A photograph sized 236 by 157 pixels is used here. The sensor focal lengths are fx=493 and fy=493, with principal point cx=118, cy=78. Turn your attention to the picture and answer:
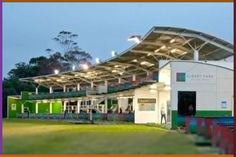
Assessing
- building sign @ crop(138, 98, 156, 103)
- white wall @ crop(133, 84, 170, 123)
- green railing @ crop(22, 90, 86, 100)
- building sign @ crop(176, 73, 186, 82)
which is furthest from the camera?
green railing @ crop(22, 90, 86, 100)

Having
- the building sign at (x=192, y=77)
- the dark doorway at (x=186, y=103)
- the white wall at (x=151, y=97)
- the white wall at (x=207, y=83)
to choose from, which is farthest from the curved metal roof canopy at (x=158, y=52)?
the dark doorway at (x=186, y=103)

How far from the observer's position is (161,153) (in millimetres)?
13578

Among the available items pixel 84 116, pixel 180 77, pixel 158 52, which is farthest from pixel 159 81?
pixel 84 116

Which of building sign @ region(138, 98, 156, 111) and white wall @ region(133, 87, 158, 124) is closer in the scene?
building sign @ region(138, 98, 156, 111)

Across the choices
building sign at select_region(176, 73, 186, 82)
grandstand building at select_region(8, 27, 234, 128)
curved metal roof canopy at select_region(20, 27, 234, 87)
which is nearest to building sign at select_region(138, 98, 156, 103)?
grandstand building at select_region(8, 27, 234, 128)

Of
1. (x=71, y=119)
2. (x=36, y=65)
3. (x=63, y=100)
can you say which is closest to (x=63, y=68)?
(x=36, y=65)

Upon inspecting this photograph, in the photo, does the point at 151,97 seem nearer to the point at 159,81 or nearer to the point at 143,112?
the point at 143,112

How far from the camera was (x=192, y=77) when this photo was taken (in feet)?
99.2

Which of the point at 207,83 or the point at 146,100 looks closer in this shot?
the point at 207,83

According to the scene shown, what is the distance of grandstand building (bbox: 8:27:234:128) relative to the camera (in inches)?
1190

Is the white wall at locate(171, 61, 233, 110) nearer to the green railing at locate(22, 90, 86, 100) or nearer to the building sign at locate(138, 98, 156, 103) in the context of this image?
the building sign at locate(138, 98, 156, 103)

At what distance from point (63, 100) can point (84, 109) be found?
19.5 feet

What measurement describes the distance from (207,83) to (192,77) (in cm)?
102

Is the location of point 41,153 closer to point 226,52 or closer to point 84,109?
point 226,52
